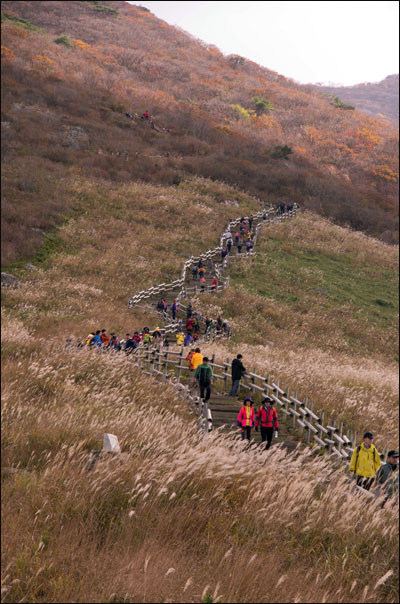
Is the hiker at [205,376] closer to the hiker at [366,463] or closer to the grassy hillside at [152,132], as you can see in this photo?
the hiker at [366,463]

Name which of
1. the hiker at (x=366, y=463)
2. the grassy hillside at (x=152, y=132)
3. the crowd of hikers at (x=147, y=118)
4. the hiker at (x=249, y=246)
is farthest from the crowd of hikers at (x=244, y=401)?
the crowd of hikers at (x=147, y=118)

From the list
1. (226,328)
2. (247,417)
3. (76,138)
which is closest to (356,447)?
(247,417)

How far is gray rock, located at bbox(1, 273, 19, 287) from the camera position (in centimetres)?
2456

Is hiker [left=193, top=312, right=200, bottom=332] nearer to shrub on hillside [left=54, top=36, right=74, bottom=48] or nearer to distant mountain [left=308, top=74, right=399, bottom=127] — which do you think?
shrub on hillside [left=54, top=36, right=74, bottom=48]

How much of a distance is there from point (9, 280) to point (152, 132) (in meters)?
37.2

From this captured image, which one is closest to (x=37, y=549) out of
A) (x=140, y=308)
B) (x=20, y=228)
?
(x=140, y=308)

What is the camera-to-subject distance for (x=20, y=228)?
3084 centimetres

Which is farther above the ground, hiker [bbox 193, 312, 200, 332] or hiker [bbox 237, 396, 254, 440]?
hiker [bbox 237, 396, 254, 440]

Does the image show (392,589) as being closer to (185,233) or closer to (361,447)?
(361,447)


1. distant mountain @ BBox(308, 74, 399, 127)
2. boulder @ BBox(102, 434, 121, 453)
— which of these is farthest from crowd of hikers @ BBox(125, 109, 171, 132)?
distant mountain @ BBox(308, 74, 399, 127)

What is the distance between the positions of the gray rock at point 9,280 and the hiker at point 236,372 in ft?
52.1

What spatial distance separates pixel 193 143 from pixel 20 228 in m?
31.7

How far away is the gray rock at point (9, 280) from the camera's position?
967 inches

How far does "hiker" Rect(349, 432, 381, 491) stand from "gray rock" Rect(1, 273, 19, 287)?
21.1 meters
